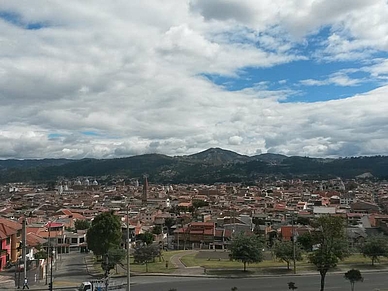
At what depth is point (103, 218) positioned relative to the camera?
3609 centimetres

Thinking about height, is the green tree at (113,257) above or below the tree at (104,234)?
below

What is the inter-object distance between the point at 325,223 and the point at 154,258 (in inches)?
679

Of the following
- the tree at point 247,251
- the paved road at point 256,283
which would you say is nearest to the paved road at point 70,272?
the paved road at point 256,283

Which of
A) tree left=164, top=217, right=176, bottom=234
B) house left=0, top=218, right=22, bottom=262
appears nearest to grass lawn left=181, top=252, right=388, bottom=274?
house left=0, top=218, right=22, bottom=262

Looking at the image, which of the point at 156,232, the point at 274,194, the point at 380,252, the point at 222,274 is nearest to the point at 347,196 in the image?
the point at 274,194

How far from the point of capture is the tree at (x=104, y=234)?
117 ft

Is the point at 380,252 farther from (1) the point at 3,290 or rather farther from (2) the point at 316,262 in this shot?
(1) the point at 3,290

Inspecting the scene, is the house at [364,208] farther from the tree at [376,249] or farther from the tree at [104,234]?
the tree at [104,234]

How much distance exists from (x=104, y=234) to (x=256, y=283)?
1333 cm

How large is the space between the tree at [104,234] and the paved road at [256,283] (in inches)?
218

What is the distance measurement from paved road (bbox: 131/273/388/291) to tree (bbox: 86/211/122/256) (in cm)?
553

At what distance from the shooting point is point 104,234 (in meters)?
35.7

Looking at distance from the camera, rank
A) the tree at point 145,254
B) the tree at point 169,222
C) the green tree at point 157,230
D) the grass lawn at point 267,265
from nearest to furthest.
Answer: the grass lawn at point 267,265 < the tree at point 145,254 < the green tree at point 157,230 < the tree at point 169,222

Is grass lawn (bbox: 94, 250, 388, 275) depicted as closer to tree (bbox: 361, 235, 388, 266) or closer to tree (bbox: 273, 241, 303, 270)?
tree (bbox: 273, 241, 303, 270)
